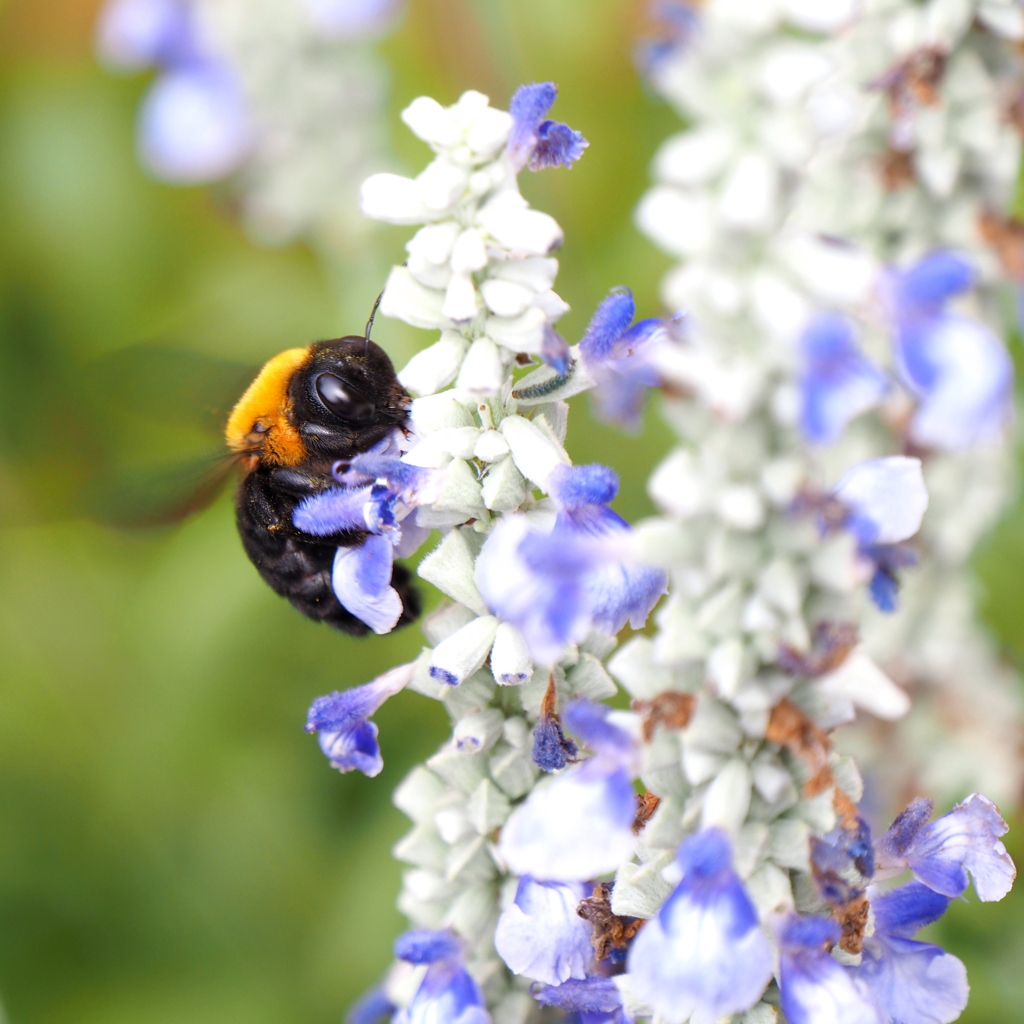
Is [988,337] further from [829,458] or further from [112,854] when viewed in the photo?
[112,854]

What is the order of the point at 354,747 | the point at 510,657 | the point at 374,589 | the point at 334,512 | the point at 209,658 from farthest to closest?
the point at 209,658 < the point at 334,512 < the point at 374,589 < the point at 354,747 < the point at 510,657

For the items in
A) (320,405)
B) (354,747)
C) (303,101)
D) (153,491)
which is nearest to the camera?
(354,747)

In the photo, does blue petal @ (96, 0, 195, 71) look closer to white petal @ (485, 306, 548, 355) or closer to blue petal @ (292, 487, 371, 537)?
blue petal @ (292, 487, 371, 537)

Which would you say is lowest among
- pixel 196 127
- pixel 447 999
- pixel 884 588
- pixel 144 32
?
pixel 447 999

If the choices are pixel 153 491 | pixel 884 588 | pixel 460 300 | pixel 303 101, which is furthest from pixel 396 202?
pixel 303 101

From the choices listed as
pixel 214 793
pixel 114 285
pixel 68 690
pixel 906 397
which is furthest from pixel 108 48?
pixel 906 397

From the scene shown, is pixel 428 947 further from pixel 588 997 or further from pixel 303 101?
pixel 303 101

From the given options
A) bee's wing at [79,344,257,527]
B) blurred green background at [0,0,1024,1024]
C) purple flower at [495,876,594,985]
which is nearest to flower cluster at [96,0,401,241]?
blurred green background at [0,0,1024,1024]
